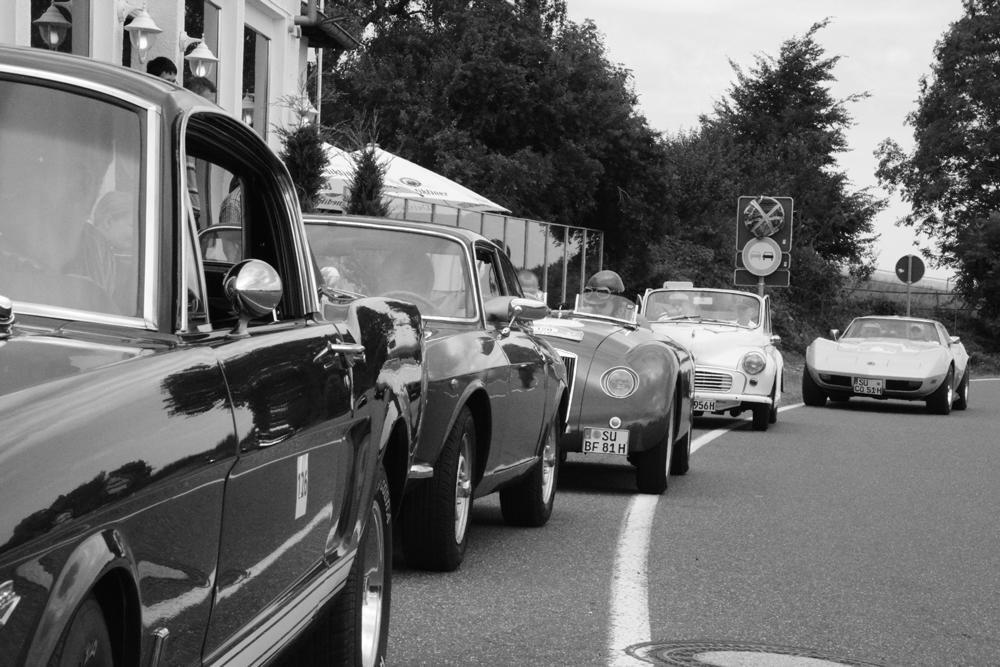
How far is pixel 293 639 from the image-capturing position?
367cm

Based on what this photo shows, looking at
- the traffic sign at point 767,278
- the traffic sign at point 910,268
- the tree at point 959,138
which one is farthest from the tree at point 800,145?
the traffic sign at point 767,278

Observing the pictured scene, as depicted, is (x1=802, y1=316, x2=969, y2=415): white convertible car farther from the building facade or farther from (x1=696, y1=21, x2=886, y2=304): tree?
(x1=696, y1=21, x2=886, y2=304): tree

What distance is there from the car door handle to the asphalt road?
50.3 inches

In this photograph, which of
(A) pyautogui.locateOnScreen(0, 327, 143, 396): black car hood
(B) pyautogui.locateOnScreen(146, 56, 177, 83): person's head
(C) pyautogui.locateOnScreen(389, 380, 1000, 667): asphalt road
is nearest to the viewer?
(A) pyautogui.locateOnScreen(0, 327, 143, 396): black car hood

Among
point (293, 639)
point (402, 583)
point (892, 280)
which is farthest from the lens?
point (892, 280)

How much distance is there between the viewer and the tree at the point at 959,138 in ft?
199

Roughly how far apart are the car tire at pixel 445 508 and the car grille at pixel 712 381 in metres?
10.5

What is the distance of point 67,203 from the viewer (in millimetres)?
3111

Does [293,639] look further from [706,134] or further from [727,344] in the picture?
[706,134]

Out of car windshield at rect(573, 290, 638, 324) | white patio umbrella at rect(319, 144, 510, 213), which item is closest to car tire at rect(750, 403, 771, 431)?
white patio umbrella at rect(319, 144, 510, 213)

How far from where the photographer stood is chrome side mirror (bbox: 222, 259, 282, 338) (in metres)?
3.27

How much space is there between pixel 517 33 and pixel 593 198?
16.4 feet

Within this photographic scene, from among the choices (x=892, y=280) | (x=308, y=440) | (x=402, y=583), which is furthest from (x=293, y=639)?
(x=892, y=280)

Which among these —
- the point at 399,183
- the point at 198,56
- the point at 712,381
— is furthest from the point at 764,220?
the point at 198,56
